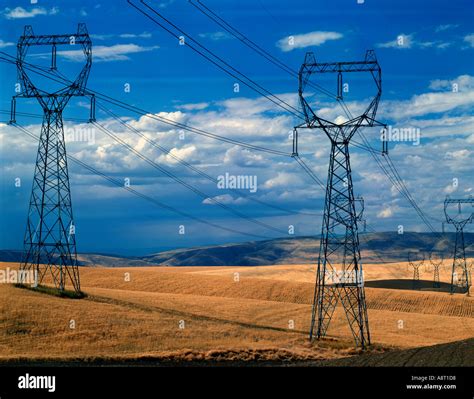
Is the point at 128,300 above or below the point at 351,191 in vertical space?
below

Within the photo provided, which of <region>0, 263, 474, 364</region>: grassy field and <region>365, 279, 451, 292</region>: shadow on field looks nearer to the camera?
<region>0, 263, 474, 364</region>: grassy field

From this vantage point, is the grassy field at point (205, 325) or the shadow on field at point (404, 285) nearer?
the grassy field at point (205, 325)

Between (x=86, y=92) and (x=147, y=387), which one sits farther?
(x=86, y=92)

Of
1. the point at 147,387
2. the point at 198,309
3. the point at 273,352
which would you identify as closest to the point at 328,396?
the point at 147,387

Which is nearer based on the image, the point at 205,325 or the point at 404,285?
the point at 205,325

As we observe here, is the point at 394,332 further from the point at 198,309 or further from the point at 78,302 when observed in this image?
the point at 78,302

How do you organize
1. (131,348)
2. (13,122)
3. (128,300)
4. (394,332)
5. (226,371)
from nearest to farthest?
(226,371) → (131,348) → (13,122) → (394,332) → (128,300)

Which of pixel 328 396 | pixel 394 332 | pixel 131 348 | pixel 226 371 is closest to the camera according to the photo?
pixel 328 396

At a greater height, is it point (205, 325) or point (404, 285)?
point (404, 285)
